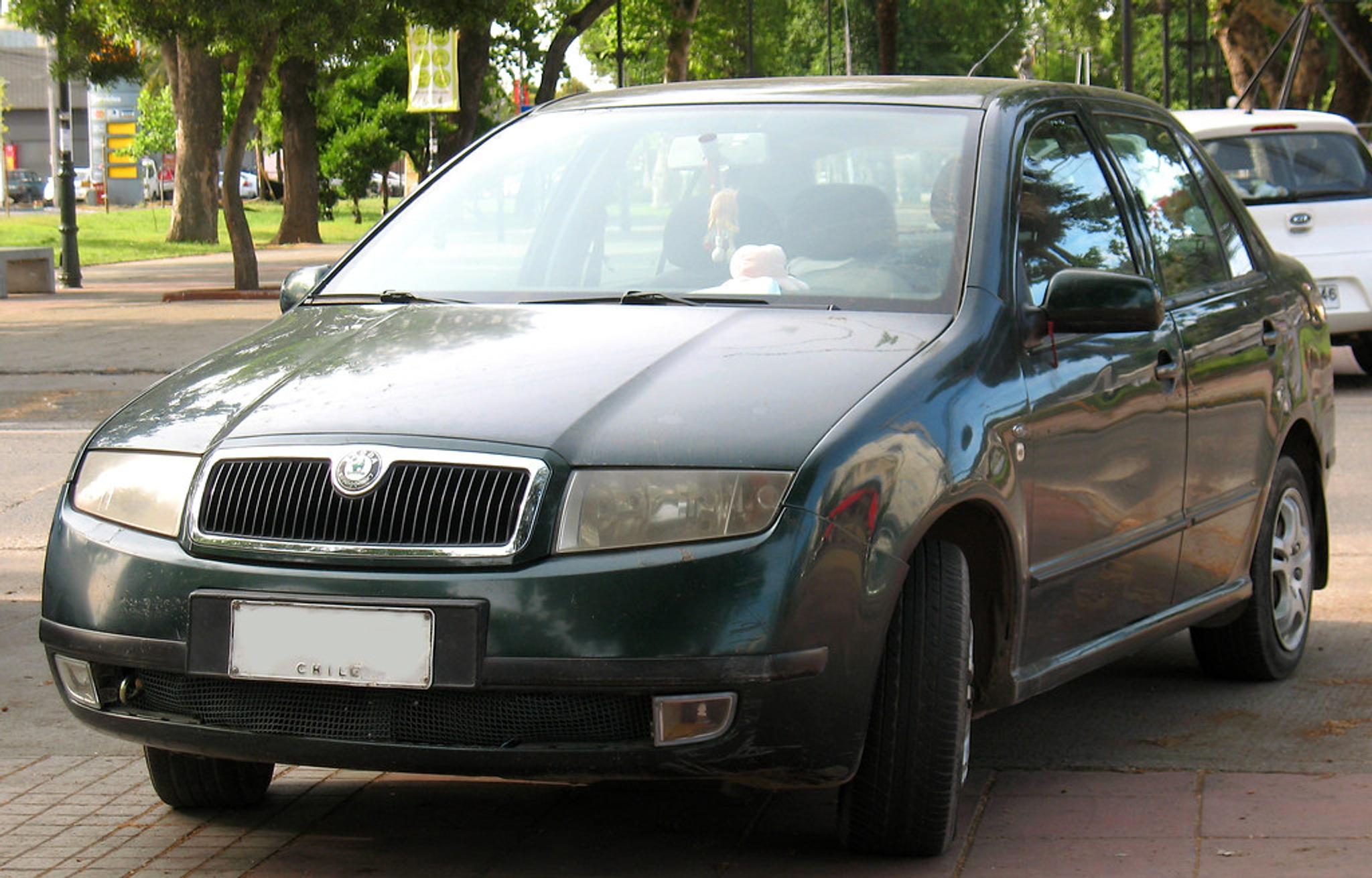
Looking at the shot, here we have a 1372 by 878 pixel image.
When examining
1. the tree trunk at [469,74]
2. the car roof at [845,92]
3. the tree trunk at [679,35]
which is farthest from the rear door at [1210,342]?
the tree trunk at [679,35]

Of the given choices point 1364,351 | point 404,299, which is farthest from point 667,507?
point 1364,351

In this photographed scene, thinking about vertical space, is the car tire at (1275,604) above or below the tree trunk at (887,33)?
below

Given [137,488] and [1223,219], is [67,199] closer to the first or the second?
[1223,219]

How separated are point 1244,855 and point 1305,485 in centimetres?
224

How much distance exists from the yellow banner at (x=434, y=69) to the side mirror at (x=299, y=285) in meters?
27.4

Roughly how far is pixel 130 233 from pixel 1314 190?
42.2 meters

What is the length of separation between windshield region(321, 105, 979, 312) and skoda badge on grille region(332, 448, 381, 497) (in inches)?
41.8

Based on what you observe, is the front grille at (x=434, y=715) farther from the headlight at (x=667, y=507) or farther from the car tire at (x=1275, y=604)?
the car tire at (x=1275, y=604)

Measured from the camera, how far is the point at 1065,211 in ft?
16.1

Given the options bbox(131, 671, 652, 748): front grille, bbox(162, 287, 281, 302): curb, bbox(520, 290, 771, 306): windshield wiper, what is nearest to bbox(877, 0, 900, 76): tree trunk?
bbox(162, 287, 281, 302): curb

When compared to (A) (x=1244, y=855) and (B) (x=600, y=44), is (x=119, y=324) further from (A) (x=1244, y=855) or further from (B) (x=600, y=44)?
(B) (x=600, y=44)

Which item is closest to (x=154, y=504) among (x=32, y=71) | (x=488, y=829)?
(x=488, y=829)

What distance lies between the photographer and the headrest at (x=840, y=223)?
4578 mm

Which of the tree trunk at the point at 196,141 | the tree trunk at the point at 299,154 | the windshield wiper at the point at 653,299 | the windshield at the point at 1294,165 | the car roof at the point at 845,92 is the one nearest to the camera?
the windshield wiper at the point at 653,299
